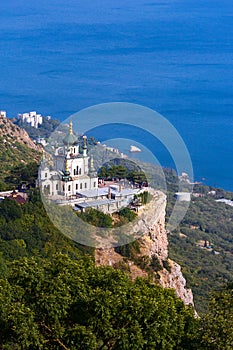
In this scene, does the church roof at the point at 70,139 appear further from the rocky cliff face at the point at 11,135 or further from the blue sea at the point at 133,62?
the rocky cliff face at the point at 11,135

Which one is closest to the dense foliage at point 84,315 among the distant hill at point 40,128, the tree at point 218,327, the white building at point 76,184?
the tree at point 218,327

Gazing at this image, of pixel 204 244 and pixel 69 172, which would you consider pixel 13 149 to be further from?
pixel 69 172

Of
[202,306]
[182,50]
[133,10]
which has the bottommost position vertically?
[202,306]

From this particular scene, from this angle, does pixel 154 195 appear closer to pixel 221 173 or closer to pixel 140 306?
pixel 140 306

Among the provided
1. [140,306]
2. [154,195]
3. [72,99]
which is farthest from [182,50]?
[140,306]

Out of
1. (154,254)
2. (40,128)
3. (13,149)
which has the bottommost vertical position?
(154,254)

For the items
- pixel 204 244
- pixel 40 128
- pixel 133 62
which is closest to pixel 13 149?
pixel 204 244
